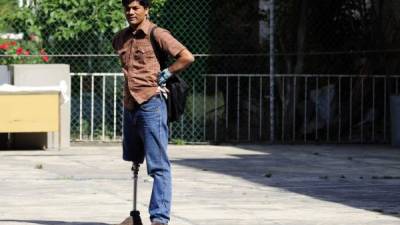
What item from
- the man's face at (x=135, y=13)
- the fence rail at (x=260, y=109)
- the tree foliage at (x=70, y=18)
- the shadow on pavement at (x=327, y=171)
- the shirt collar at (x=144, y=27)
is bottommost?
the shadow on pavement at (x=327, y=171)

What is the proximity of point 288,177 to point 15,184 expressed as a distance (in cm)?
321

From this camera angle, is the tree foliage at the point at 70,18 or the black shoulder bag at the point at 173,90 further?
the tree foliage at the point at 70,18

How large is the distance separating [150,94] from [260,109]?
1093cm

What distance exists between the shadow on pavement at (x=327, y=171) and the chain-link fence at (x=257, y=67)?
3.38ft

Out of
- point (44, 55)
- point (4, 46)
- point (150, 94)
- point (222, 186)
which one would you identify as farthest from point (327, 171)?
point (4, 46)

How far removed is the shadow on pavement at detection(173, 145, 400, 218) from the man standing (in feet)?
7.87

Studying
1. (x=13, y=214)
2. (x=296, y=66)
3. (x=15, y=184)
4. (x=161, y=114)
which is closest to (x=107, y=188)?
(x=15, y=184)

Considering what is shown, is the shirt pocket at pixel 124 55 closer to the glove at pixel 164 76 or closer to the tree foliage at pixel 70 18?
the glove at pixel 164 76

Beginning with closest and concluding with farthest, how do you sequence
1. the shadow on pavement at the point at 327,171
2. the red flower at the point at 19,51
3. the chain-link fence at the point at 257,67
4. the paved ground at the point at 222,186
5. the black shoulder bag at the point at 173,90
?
1. the black shoulder bag at the point at 173,90
2. the paved ground at the point at 222,186
3. the shadow on pavement at the point at 327,171
4. the red flower at the point at 19,51
5. the chain-link fence at the point at 257,67

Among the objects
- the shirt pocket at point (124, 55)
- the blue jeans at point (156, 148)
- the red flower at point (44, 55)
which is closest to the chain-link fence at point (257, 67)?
the red flower at point (44, 55)

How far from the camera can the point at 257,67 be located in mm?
19359

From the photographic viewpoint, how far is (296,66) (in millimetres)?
19359

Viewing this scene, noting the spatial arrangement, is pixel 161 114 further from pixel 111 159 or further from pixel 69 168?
pixel 111 159

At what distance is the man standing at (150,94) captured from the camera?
8.25 metres
